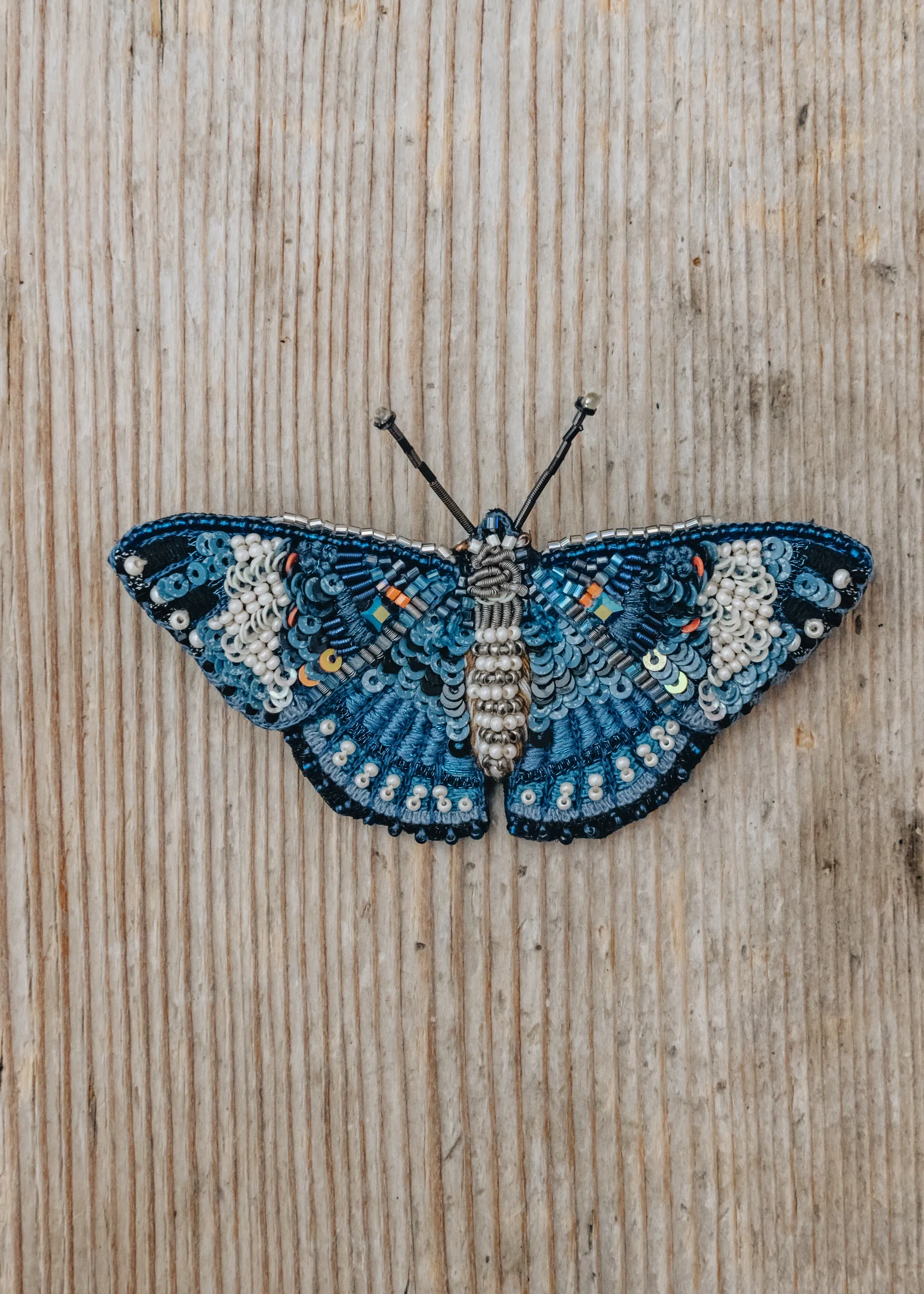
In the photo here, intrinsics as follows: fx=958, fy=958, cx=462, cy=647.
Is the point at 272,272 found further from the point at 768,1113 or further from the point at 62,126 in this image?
the point at 768,1113

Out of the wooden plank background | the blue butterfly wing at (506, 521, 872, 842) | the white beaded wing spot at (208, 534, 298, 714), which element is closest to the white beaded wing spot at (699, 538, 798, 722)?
the blue butterfly wing at (506, 521, 872, 842)

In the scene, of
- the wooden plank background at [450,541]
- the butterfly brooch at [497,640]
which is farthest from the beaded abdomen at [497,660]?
the wooden plank background at [450,541]

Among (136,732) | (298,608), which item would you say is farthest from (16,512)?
(298,608)

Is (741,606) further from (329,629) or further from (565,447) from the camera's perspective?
(329,629)

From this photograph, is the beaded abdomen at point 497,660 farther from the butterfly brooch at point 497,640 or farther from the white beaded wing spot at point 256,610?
the white beaded wing spot at point 256,610

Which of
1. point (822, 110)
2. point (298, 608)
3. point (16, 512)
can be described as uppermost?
point (822, 110)

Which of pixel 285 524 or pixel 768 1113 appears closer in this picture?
pixel 285 524

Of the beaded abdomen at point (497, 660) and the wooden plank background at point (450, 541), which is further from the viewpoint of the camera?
the wooden plank background at point (450, 541)

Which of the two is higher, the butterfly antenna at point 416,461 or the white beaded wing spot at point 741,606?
the butterfly antenna at point 416,461
